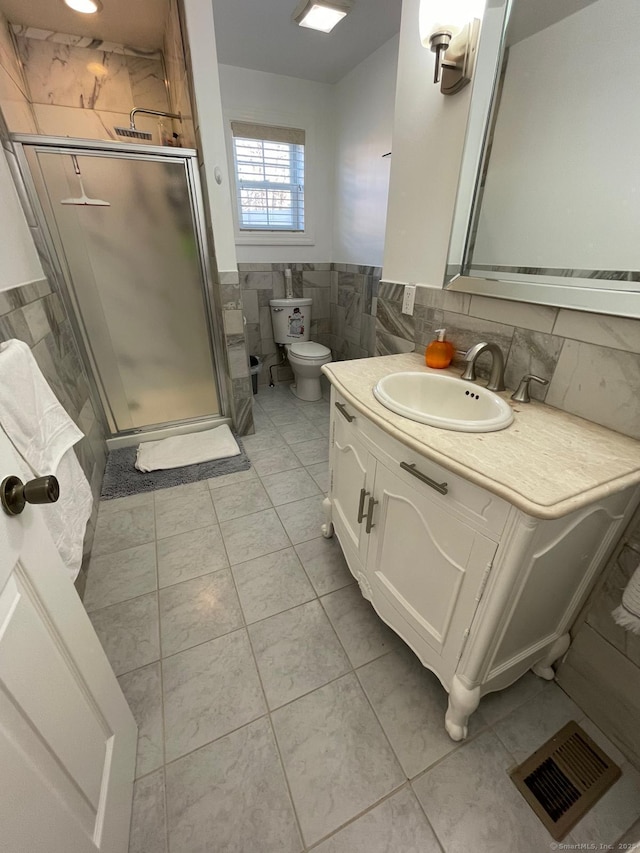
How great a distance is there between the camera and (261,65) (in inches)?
91.6

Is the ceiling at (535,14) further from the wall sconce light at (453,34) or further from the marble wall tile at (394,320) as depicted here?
the marble wall tile at (394,320)

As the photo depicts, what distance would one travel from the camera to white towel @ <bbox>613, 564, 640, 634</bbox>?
779 millimetres

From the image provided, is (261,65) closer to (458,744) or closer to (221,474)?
(221,474)

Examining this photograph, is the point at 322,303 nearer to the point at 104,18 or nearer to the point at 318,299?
the point at 318,299

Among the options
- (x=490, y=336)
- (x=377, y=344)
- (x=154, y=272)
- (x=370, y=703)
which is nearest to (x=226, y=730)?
(x=370, y=703)

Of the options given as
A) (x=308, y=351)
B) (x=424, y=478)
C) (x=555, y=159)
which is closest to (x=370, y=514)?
(x=424, y=478)

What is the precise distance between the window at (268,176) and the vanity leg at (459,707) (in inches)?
121

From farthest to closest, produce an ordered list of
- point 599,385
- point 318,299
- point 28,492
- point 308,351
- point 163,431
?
point 318,299, point 308,351, point 163,431, point 599,385, point 28,492

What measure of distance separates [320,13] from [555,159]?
157 centimetres

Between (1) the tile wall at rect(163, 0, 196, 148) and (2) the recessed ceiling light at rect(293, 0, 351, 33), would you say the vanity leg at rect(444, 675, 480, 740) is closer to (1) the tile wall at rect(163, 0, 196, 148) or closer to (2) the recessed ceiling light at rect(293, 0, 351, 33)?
(1) the tile wall at rect(163, 0, 196, 148)

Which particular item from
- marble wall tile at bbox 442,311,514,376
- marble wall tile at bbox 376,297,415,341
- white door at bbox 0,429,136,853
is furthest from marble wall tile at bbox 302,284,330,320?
white door at bbox 0,429,136,853

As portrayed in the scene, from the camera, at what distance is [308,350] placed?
9.37ft

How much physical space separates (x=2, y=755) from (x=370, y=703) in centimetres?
95

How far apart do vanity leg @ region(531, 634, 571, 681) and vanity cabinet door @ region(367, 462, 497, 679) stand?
1.23ft
